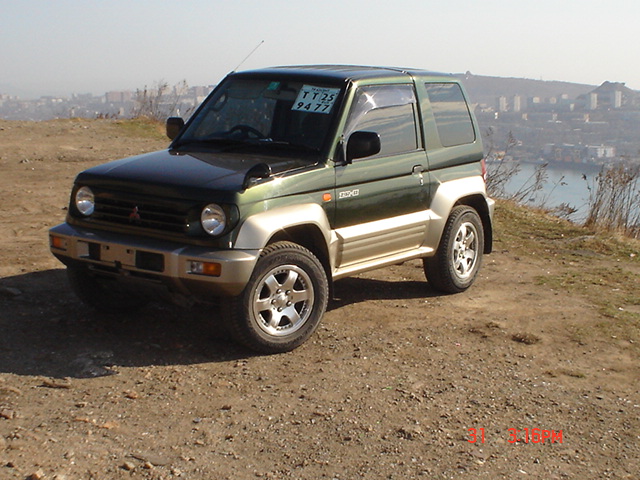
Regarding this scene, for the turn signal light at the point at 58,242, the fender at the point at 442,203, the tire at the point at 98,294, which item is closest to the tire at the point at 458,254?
the fender at the point at 442,203

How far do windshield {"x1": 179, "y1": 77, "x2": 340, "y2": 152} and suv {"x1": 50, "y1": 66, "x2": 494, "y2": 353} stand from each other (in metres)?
0.01

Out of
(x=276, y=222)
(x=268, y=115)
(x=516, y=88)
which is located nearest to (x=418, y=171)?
(x=268, y=115)

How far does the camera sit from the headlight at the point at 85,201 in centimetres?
609

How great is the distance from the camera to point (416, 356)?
6.14 meters

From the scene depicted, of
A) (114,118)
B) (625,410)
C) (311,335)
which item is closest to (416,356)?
(311,335)

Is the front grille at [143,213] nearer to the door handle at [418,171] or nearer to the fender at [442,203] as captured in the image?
the door handle at [418,171]

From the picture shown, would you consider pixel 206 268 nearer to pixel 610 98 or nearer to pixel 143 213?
pixel 143 213

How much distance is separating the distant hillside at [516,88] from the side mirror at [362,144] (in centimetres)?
2424

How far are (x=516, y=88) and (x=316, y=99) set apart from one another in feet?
106

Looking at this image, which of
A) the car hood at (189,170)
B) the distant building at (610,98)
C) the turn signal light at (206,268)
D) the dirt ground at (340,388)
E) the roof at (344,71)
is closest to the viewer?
the dirt ground at (340,388)

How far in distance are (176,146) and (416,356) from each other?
99.6 inches

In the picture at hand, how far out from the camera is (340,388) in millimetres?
5445

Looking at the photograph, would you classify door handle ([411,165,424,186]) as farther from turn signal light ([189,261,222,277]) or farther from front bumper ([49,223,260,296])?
turn signal light ([189,261,222,277])
